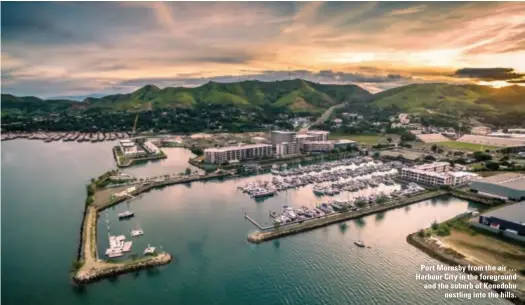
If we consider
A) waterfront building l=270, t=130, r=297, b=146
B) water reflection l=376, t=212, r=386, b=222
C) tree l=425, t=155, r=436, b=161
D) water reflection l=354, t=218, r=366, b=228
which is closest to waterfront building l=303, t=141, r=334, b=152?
waterfront building l=270, t=130, r=297, b=146

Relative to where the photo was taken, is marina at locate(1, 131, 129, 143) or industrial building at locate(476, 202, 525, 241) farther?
marina at locate(1, 131, 129, 143)

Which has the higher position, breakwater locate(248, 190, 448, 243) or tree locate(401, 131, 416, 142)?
tree locate(401, 131, 416, 142)

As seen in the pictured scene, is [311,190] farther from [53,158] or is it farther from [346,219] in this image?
[53,158]

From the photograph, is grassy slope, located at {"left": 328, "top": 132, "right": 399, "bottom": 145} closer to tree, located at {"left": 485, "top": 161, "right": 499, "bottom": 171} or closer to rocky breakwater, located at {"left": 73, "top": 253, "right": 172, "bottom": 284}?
tree, located at {"left": 485, "top": 161, "right": 499, "bottom": 171}

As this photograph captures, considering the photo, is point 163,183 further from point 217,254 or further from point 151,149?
point 151,149

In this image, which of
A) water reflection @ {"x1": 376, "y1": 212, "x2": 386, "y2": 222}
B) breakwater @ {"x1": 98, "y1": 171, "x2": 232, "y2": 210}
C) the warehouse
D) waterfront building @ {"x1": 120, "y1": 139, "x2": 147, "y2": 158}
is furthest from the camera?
waterfront building @ {"x1": 120, "y1": 139, "x2": 147, "y2": 158}

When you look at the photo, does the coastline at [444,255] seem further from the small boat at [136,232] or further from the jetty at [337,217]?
the small boat at [136,232]

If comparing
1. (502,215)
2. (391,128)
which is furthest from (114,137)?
(502,215)
